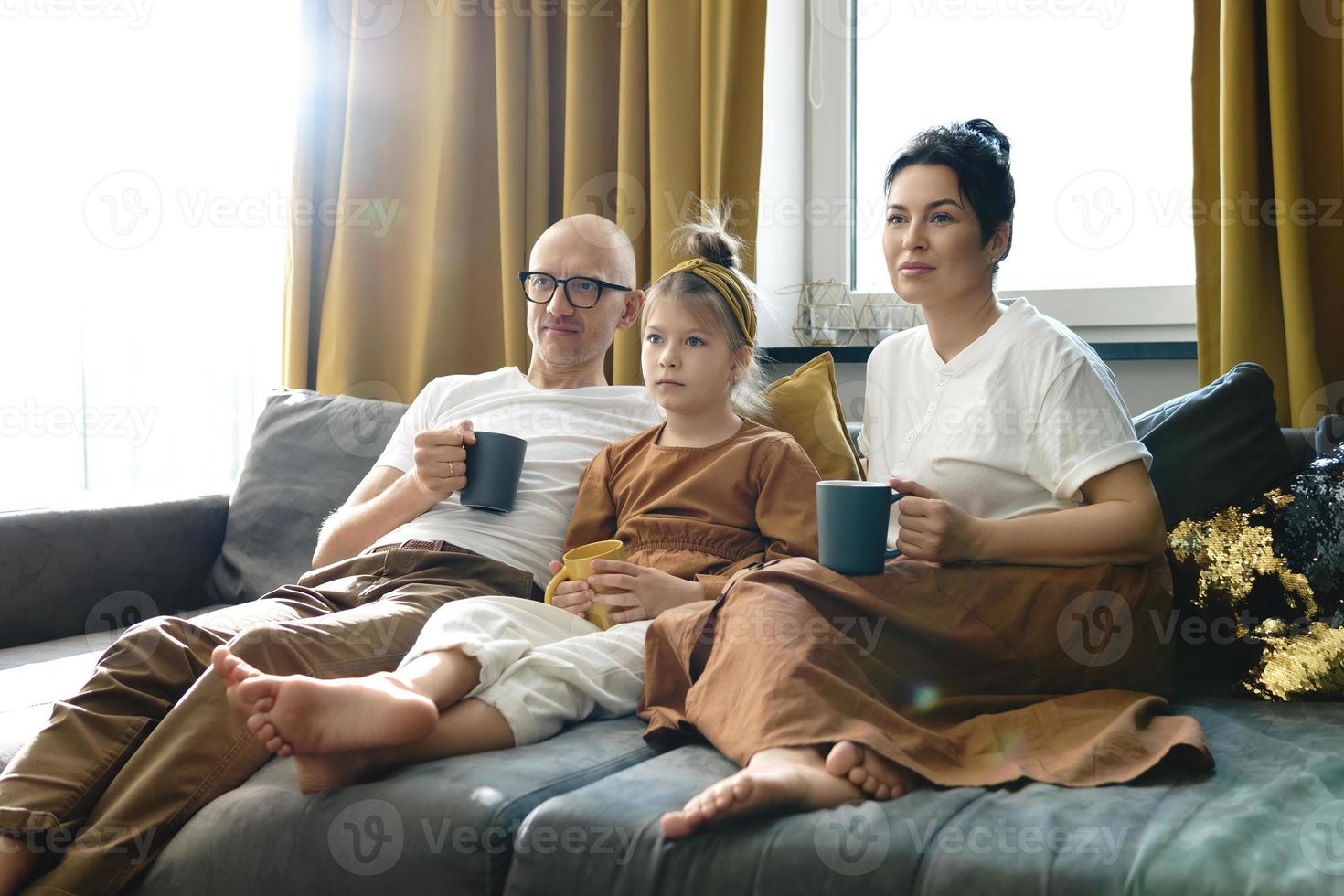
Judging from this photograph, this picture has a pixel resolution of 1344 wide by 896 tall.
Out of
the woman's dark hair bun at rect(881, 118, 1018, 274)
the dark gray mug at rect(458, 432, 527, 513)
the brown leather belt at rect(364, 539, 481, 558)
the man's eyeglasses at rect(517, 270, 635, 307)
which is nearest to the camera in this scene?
the woman's dark hair bun at rect(881, 118, 1018, 274)

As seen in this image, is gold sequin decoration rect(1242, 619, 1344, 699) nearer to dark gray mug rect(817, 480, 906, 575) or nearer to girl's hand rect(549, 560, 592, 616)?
dark gray mug rect(817, 480, 906, 575)

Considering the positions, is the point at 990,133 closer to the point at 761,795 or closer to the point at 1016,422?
the point at 1016,422

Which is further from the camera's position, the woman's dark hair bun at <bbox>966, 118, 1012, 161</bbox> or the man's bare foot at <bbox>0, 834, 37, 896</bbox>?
the woman's dark hair bun at <bbox>966, 118, 1012, 161</bbox>

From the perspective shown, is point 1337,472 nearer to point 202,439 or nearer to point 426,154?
point 426,154

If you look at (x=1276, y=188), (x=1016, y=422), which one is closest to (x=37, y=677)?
(x=1016, y=422)

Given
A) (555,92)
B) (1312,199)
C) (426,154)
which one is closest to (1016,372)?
(1312,199)

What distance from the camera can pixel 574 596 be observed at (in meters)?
1.53

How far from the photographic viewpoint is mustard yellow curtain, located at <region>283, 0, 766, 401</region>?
7.87 ft

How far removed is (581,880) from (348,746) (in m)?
0.27

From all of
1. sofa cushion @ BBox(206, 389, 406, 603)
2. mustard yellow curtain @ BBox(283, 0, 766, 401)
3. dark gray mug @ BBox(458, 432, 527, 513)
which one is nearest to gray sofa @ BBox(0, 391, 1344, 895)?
dark gray mug @ BBox(458, 432, 527, 513)

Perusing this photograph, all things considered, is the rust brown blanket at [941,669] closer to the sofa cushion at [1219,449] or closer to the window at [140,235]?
the sofa cushion at [1219,449]

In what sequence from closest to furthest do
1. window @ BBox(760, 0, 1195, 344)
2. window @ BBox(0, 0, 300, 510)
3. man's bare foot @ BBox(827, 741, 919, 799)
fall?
1. man's bare foot @ BBox(827, 741, 919, 799)
2. window @ BBox(760, 0, 1195, 344)
3. window @ BBox(0, 0, 300, 510)

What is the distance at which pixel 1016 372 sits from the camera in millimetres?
1459

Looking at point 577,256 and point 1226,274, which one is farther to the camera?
point 577,256
